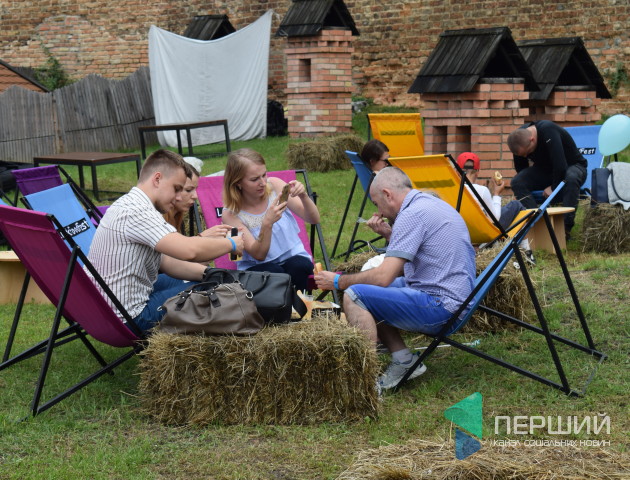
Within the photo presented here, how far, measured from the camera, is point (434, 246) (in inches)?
155

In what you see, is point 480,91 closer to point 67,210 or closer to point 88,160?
point 88,160

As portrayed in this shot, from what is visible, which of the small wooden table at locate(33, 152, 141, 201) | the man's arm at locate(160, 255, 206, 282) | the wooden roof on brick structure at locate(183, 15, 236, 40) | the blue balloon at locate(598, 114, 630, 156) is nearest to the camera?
the man's arm at locate(160, 255, 206, 282)

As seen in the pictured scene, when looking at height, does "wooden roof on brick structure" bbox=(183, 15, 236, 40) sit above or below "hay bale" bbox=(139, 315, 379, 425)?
above

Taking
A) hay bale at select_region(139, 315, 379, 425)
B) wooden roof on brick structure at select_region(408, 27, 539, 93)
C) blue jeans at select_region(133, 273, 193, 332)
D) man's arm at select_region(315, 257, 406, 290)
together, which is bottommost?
hay bale at select_region(139, 315, 379, 425)

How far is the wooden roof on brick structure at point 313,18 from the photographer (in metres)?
12.6

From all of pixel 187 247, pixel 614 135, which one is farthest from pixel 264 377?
pixel 614 135

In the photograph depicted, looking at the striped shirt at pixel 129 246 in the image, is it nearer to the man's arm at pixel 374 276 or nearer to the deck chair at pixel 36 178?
the man's arm at pixel 374 276

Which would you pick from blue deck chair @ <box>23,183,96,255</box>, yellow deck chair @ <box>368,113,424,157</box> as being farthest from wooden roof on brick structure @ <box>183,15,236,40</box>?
blue deck chair @ <box>23,183,96,255</box>

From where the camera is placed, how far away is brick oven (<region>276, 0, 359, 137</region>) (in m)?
12.6

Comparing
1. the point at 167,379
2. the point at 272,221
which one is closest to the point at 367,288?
the point at 272,221

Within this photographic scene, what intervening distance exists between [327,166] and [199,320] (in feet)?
25.4

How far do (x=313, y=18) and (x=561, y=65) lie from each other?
462 cm

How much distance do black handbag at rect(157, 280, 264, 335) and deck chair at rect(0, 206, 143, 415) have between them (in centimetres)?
27

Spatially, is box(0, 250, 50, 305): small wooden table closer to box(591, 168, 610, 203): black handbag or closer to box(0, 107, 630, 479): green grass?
box(0, 107, 630, 479): green grass
